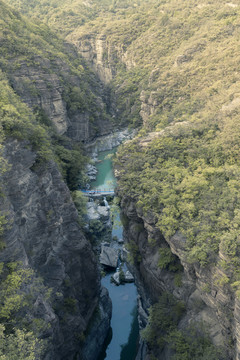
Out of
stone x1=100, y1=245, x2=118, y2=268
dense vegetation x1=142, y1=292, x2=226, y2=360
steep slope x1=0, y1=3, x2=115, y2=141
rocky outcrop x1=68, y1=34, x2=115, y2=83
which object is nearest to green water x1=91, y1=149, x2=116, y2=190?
steep slope x1=0, y1=3, x2=115, y2=141

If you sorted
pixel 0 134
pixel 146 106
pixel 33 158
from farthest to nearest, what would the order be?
pixel 146 106, pixel 33 158, pixel 0 134

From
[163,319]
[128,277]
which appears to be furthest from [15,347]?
[128,277]

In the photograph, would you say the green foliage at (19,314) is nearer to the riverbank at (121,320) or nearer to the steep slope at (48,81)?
the riverbank at (121,320)

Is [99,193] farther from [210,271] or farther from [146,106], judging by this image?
[210,271]

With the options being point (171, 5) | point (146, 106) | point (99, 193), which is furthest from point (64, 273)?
point (171, 5)

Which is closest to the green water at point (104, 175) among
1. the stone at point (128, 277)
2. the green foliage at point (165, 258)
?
the stone at point (128, 277)

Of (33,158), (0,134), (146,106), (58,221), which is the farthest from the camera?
(146,106)

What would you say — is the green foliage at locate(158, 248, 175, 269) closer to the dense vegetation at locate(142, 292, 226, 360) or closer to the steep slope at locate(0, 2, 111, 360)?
the dense vegetation at locate(142, 292, 226, 360)
